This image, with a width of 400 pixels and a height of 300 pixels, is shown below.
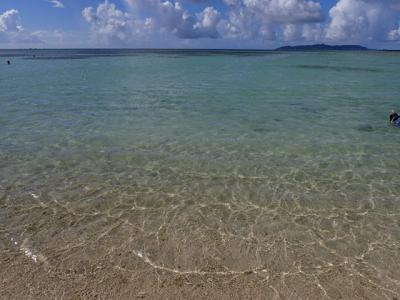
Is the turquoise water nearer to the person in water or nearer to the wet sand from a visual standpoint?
the wet sand

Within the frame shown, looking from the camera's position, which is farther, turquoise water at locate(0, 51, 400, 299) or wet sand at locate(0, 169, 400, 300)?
turquoise water at locate(0, 51, 400, 299)

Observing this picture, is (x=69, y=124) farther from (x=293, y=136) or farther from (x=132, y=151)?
(x=293, y=136)

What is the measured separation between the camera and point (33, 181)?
45.0 feet

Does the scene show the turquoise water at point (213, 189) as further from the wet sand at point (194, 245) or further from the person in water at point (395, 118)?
the person in water at point (395, 118)

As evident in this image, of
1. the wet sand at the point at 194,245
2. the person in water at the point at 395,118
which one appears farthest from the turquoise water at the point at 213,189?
the person in water at the point at 395,118

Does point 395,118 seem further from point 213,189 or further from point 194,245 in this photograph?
point 194,245

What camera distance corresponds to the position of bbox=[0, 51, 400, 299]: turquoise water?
9.36m

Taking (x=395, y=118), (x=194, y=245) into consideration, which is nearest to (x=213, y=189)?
(x=194, y=245)

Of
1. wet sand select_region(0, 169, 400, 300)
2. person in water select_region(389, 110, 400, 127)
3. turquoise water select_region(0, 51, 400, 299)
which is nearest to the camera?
wet sand select_region(0, 169, 400, 300)

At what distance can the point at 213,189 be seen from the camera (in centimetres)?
1323

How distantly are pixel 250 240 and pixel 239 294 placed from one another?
219 centimetres

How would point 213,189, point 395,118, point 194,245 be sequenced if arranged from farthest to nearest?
point 395,118
point 213,189
point 194,245

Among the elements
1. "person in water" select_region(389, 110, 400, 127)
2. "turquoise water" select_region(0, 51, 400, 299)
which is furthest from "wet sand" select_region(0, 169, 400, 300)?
"person in water" select_region(389, 110, 400, 127)

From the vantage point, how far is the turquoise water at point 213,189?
9.36m
